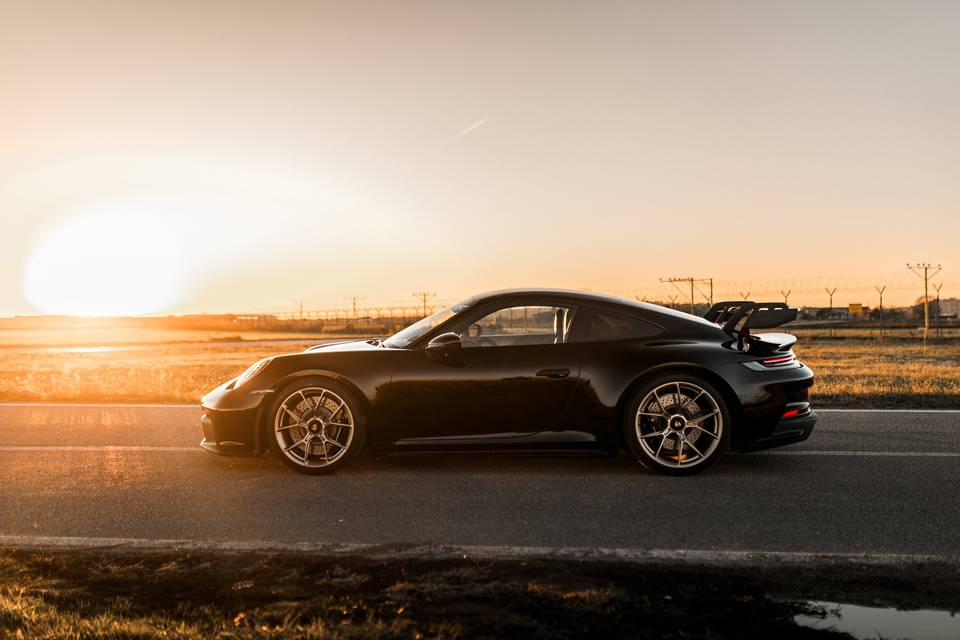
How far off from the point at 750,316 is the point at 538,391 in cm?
164

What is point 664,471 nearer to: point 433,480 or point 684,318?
point 684,318

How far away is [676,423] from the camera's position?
5.82 meters

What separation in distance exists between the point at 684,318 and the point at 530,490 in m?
1.79

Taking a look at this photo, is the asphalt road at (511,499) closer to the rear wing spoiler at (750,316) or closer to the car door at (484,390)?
the car door at (484,390)

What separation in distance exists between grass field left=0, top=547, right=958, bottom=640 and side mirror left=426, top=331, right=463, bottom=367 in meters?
2.05

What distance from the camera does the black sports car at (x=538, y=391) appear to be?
579 cm

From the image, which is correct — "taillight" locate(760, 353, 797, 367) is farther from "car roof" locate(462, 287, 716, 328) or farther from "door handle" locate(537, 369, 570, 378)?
"door handle" locate(537, 369, 570, 378)

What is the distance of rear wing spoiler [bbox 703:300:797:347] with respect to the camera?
5891 millimetres

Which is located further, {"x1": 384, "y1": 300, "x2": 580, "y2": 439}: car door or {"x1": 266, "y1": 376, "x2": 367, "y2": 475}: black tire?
{"x1": 266, "y1": 376, "x2": 367, "y2": 475}: black tire

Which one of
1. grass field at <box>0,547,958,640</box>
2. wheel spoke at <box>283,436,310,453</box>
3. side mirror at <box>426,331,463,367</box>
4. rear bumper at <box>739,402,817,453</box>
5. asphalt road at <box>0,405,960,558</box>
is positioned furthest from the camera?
wheel spoke at <box>283,436,310,453</box>

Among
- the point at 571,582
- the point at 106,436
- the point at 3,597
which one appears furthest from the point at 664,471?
the point at 106,436

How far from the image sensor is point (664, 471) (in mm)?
5828

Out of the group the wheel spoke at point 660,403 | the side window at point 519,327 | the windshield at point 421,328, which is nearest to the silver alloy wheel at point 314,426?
the windshield at point 421,328

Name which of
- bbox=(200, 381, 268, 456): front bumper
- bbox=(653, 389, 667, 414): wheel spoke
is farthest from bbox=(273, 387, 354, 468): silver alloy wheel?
bbox=(653, 389, 667, 414): wheel spoke
